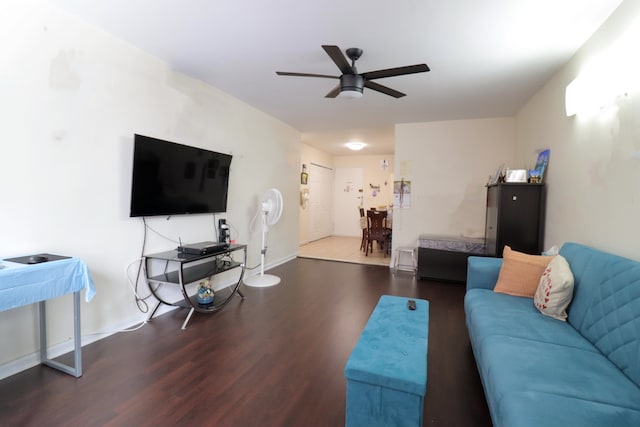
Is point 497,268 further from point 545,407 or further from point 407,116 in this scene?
point 407,116

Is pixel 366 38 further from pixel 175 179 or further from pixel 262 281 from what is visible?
pixel 262 281

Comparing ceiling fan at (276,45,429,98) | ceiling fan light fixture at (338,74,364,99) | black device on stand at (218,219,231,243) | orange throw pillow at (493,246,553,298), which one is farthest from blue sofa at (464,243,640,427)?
black device on stand at (218,219,231,243)

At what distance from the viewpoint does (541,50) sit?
2.56 meters

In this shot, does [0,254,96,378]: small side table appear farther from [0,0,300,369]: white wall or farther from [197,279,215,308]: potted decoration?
[197,279,215,308]: potted decoration

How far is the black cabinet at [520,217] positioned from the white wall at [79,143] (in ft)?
10.9

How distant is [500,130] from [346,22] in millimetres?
3522

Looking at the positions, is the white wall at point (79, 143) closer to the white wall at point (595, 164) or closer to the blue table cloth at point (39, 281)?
the blue table cloth at point (39, 281)

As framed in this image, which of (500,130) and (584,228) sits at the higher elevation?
(500,130)

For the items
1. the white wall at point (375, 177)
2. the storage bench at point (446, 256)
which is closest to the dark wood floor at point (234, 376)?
the storage bench at point (446, 256)

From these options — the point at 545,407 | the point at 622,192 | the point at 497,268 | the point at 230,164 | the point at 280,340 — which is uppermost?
the point at 230,164

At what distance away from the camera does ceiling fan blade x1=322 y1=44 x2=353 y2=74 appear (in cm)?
203

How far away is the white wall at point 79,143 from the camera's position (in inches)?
77.4

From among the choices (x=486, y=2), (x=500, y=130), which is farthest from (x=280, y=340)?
(x=500, y=130)

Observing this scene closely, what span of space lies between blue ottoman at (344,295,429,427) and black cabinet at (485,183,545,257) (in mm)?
2298
